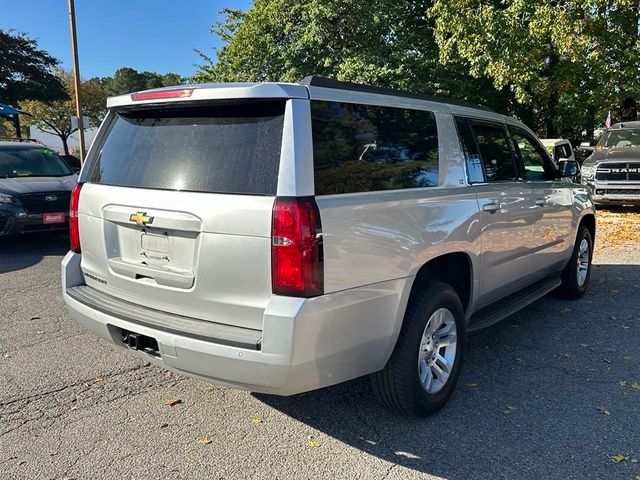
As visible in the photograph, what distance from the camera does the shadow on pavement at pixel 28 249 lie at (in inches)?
306

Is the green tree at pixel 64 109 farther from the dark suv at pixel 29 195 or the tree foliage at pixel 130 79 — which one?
the dark suv at pixel 29 195

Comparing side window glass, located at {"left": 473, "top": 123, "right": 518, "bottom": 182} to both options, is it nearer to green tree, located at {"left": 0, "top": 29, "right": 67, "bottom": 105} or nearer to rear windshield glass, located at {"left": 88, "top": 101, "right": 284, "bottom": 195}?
rear windshield glass, located at {"left": 88, "top": 101, "right": 284, "bottom": 195}

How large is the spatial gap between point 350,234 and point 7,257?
24.0 feet

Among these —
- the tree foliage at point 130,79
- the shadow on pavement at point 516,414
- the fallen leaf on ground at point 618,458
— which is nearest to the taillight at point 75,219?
the shadow on pavement at point 516,414

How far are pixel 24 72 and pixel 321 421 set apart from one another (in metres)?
34.6

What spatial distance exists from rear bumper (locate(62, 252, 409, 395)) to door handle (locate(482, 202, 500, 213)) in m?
1.18

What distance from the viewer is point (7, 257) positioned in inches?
323

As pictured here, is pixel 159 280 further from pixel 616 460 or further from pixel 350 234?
pixel 616 460

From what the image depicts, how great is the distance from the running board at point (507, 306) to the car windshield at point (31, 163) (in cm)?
820

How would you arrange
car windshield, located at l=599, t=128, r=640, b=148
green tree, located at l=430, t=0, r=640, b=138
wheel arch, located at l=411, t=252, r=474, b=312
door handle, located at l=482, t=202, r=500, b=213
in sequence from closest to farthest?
wheel arch, located at l=411, t=252, r=474, b=312 → door handle, located at l=482, t=202, r=500, b=213 → green tree, located at l=430, t=0, r=640, b=138 → car windshield, located at l=599, t=128, r=640, b=148

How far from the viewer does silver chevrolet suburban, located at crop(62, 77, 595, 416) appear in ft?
8.51

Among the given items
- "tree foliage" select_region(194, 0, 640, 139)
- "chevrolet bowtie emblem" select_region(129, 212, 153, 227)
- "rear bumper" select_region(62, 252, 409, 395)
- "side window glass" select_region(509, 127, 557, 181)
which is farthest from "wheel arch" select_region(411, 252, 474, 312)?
"tree foliage" select_region(194, 0, 640, 139)

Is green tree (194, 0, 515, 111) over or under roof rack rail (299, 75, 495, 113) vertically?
over

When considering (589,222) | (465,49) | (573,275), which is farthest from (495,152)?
(465,49)
